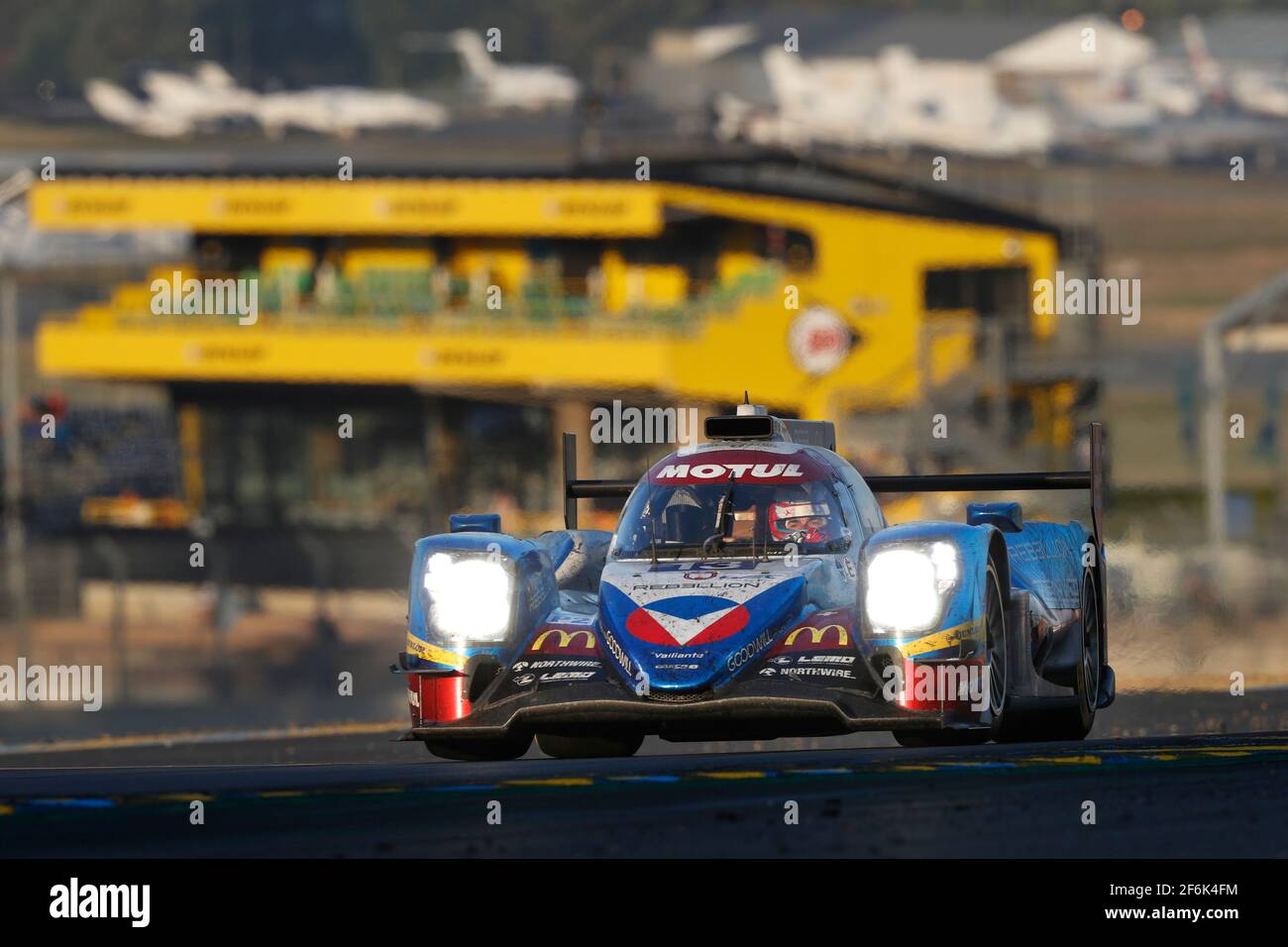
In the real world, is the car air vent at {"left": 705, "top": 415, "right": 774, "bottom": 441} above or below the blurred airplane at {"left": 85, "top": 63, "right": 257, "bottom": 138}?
below

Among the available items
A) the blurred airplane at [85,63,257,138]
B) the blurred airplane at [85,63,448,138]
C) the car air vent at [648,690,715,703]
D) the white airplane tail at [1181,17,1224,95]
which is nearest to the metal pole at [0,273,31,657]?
the car air vent at [648,690,715,703]

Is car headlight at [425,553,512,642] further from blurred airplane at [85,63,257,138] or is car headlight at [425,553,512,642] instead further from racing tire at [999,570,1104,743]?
blurred airplane at [85,63,257,138]

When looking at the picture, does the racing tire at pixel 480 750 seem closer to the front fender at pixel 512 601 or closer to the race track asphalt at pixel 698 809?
the front fender at pixel 512 601

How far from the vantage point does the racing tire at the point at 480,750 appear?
12.3 meters

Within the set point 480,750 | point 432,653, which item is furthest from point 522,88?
point 432,653

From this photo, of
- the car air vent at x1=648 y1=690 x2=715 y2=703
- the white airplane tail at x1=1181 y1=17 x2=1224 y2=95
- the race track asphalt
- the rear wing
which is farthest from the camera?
the white airplane tail at x1=1181 y1=17 x2=1224 y2=95

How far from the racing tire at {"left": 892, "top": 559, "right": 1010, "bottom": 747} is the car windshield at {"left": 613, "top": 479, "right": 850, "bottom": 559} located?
86 cm

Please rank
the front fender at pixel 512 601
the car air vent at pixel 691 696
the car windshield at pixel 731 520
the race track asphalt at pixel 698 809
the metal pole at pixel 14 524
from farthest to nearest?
the metal pole at pixel 14 524, the car windshield at pixel 731 520, the front fender at pixel 512 601, the car air vent at pixel 691 696, the race track asphalt at pixel 698 809

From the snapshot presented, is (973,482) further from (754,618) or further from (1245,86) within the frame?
(1245,86)

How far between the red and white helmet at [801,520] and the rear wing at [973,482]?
3.79 feet

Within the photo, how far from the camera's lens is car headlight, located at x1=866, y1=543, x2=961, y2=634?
11.6m

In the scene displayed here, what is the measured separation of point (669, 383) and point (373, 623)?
7016mm

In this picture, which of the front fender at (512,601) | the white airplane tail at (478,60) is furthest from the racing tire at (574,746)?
the white airplane tail at (478,60)
